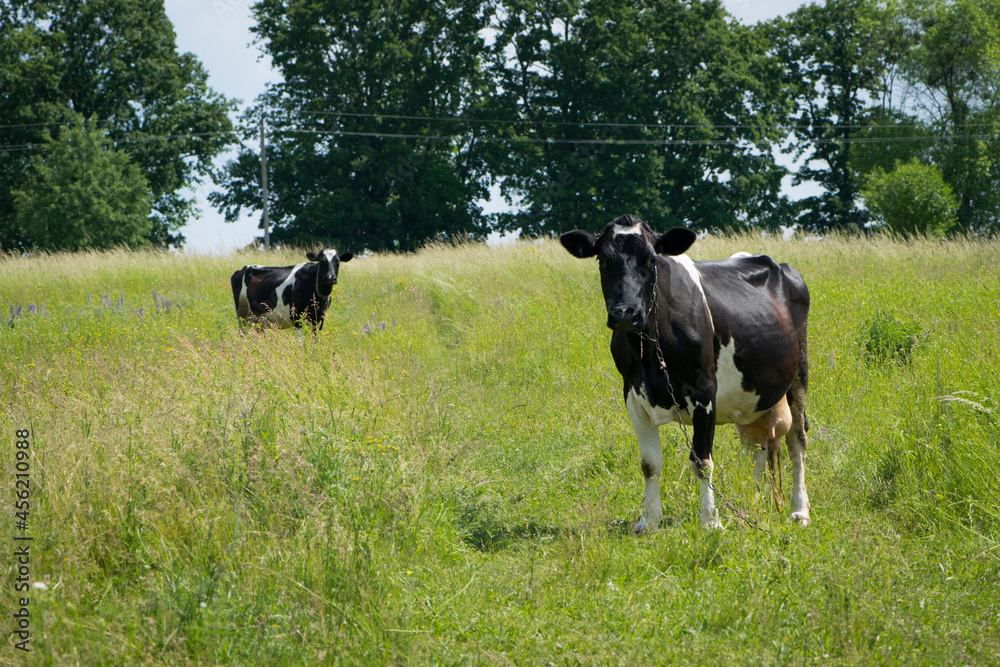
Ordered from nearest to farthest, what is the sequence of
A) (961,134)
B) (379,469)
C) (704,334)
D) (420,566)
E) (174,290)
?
(420,566)
(379,469)
(704,334)
(174,290)
(961,134)

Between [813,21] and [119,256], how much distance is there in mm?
35054

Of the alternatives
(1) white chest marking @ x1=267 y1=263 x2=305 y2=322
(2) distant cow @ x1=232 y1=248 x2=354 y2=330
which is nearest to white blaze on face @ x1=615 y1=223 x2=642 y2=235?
(2) distant cow @ x1=232 y1=248 x2=354 y2=330

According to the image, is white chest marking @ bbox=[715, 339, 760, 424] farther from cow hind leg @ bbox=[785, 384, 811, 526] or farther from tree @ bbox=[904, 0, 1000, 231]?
tree @ bbox=[904, 0, 1000, 231]

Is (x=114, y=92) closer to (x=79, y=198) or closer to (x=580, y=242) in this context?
(x=79, y=198)

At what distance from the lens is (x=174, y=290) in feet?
52.8

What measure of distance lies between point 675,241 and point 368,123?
34064 millimetres

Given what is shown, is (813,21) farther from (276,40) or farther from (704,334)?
(704,334)

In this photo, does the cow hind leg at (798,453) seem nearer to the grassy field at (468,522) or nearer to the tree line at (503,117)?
the grassy field at (468,522)

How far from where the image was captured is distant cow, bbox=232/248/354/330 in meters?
12.1

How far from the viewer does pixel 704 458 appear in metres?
4.54

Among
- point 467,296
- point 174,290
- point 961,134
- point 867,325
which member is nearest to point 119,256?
point 174,290

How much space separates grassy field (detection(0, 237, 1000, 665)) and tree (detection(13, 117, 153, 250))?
28449mm

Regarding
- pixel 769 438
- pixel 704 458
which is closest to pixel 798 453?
pixel 769 438

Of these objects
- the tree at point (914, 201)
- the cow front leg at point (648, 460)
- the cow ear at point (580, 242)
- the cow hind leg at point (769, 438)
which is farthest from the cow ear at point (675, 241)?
the tree at point (914, 201)
